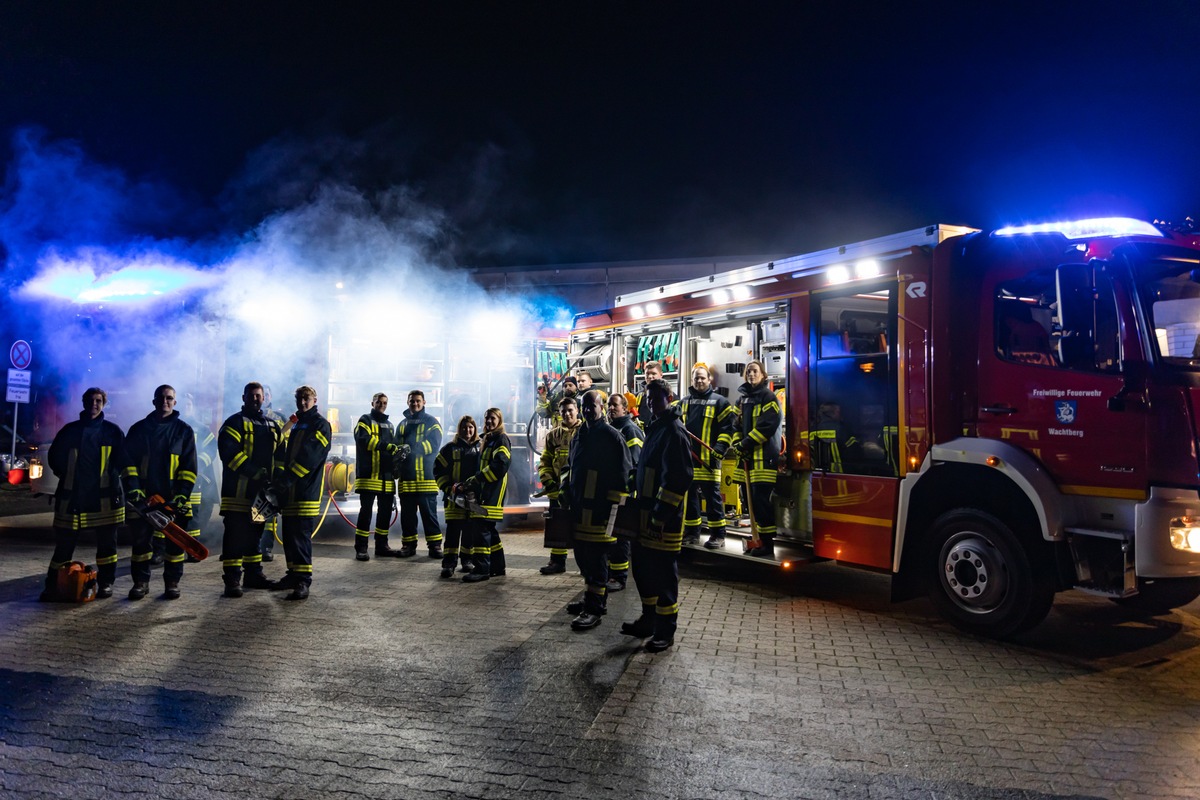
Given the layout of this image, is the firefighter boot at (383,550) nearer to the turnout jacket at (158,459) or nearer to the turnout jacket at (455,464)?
the turnout jacket at (455,464)

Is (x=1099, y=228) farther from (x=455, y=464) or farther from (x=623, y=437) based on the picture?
(x=455, y=464)


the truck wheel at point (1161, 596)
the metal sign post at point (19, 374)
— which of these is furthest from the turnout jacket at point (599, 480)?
the metal sign post at point (19, 374)

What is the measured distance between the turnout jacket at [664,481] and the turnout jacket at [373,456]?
4.35 meters

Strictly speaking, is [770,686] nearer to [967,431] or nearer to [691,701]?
[691,701]

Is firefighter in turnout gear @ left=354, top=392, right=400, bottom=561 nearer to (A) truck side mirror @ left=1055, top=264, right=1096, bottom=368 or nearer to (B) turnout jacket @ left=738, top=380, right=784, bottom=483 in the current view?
(B) turnout jacket @ left=738, top=380, right=784, bottom=483

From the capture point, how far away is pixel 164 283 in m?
10.1

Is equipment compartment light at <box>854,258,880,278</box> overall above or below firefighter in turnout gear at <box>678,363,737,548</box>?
above

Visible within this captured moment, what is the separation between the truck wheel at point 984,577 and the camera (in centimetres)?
535

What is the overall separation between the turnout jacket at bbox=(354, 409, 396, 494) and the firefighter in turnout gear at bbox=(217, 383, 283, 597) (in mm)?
1917

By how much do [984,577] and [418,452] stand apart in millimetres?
5933

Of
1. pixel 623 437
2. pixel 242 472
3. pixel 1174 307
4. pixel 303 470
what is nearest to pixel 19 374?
pixel 242 472

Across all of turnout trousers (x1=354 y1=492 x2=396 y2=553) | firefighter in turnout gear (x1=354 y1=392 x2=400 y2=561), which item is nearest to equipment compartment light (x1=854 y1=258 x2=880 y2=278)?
firefighter in turnout gear (x1=354 y1=392 x2=400 y2=561)

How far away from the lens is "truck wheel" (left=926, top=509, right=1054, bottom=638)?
535cm

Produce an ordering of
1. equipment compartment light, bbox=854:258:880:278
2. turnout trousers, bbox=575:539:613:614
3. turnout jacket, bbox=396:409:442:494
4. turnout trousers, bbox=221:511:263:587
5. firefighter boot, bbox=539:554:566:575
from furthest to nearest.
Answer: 1. turnout jacket, bbox=396:409:442:494
2. firefighter boot, bbox=539:554:566:575
3. turnout trousers, bbox=221:511:263:587
4. equipment compartment light, bbox=854:258:880:278
5. turnout trousers, bbox=575:539:613:614
